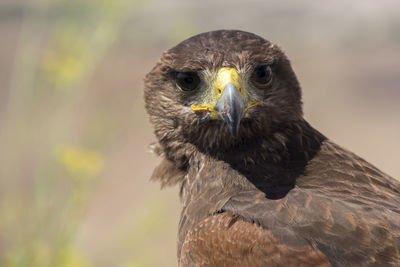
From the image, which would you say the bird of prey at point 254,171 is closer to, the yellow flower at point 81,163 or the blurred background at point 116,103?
the yellow flower at point 81,163

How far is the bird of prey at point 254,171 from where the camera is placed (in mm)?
3100

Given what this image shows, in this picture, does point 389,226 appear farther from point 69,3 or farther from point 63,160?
point 69,3

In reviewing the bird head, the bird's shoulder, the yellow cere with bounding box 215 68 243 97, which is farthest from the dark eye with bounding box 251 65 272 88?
the bird's shoulder

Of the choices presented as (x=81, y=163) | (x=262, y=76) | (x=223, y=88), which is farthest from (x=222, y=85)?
(x=81, y=163)

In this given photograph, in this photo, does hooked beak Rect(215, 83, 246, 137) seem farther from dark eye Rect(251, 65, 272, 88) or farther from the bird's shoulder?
the bird's shoulder

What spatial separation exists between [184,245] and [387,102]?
6999mm

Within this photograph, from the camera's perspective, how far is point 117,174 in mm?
8578

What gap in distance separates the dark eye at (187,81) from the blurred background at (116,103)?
80 centimetres

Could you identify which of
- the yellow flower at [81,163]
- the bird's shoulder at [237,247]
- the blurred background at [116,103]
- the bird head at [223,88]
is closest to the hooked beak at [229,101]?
the bird head at [223,88]

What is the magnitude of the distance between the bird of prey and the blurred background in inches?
28.9

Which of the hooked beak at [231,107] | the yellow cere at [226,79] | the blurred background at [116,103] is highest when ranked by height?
the yellow cere at [226,79]

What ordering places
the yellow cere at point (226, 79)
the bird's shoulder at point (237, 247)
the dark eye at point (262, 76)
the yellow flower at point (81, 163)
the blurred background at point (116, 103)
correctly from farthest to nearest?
1. the blurred background at point (116, 103)
2. the yellow flower at point (81, 163)
3. the dark eye at point (262, 76)
4. the yellow cere at point (226, 79)
5. the bird's shoulder at point (237, 247)

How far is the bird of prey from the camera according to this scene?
3.10m

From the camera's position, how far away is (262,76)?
3.73m
